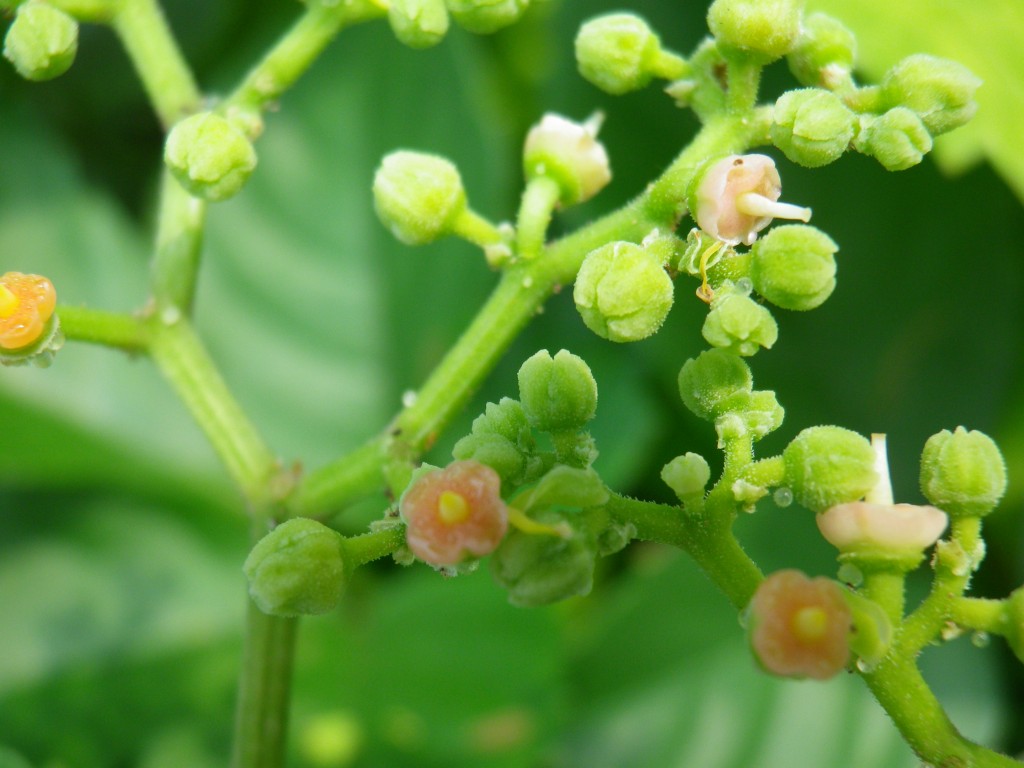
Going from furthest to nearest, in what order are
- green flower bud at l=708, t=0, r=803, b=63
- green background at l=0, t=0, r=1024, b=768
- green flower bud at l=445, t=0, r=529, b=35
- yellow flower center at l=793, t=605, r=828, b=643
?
green background at l=0, t=0, r=1024, b=768, green flower bud at l=445, t=0, r=529, b=35, green flower bud at l=708, t=0, r=803, b=63, yellow flower center at l=793, t=605, r=828, b=643

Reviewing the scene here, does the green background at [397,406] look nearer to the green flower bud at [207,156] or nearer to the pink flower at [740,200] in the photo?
the green flower bud at [207,156]

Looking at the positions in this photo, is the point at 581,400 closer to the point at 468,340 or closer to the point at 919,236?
the point at 468,340

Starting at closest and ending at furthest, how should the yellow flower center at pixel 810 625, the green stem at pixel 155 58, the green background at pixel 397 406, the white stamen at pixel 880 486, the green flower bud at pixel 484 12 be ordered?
1. the yellow flower center at pixel 810 625
2. the white stamen at pixel 880 486
3. the green flower bud at pixel 484 12
4. the green stem at pixel 155 58
5. the green background at pixel 397 406

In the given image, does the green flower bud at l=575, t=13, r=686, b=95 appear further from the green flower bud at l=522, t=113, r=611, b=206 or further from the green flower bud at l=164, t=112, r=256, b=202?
the green flower bud at l=164, t=112, r=256, b=202

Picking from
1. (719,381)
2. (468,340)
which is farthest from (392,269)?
(719,381)

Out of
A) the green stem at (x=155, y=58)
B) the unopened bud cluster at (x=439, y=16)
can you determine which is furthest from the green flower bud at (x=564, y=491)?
the green stem at (x=155, y=58)

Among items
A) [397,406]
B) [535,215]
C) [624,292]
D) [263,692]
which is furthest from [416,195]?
[397,406]

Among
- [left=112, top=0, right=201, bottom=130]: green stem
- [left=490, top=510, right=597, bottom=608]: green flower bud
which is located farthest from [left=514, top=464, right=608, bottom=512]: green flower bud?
[left=112, top=0, right=201, bottom=130]: green stem
